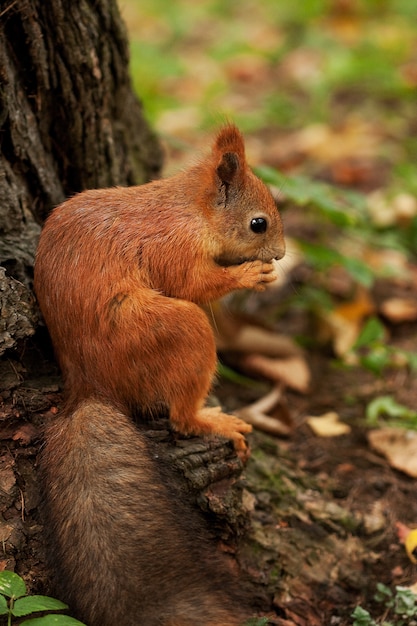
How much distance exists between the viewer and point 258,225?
2.33m

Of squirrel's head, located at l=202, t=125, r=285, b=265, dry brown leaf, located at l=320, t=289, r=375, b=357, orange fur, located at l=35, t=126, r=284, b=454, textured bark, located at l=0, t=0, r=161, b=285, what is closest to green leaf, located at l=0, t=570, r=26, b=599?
orange fur, located at l=35, t=126, r=284, b=454

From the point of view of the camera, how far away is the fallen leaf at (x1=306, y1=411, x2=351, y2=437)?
2824 millimetres

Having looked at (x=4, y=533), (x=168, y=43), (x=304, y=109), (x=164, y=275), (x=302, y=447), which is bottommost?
(x=302, y=447)

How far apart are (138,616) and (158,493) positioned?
1.05ft

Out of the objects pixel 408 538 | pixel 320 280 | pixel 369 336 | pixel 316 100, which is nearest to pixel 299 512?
pixel 408 538

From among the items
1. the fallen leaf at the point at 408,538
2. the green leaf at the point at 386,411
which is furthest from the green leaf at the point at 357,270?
the fallen leaf at the point at 408,538

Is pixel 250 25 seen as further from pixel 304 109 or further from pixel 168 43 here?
pixel 304 109

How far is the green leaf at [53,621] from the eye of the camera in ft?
5.24

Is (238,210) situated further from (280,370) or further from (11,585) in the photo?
(11,585)

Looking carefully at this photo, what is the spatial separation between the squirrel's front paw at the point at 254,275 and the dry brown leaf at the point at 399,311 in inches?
61.4

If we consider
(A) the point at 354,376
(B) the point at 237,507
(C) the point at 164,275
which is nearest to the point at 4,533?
(B) the point at 237,507

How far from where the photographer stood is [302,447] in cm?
277

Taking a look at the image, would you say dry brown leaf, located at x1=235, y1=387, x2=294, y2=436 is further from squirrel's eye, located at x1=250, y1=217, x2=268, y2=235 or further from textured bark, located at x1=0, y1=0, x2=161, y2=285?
textured bark, located at x1=0, y1=0, x2=161, y2=285

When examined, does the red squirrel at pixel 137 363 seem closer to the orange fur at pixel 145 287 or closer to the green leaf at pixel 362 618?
the orange fur at pixel 145 287
